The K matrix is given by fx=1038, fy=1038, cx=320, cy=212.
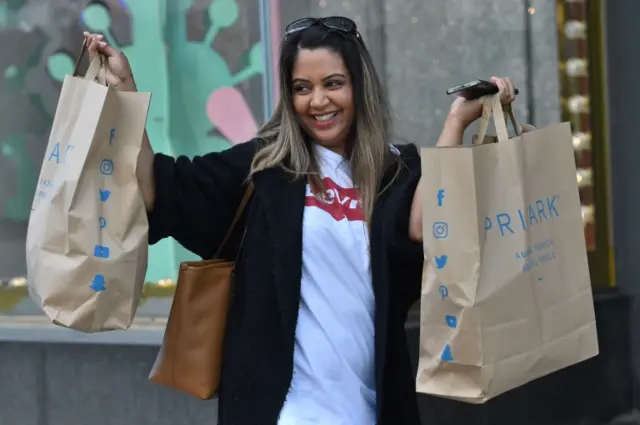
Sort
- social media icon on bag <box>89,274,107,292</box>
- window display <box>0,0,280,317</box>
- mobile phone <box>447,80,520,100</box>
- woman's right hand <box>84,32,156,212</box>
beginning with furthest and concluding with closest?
window display <box>0,0,280,317</box>
woman's right hand <box>84,32,156,212</box>
social media icon on bag <box>89,274,107,292</box>
mobile phone <box>447,80,520,100</box>

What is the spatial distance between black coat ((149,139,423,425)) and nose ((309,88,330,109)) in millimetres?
189

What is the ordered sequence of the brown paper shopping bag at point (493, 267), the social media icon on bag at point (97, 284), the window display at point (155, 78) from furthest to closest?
the window display at point (155, 78) < the social media icon on bag at point (97, 284) < the brown paper shopping bag at point (493, 267)

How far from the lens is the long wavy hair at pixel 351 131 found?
2623mm

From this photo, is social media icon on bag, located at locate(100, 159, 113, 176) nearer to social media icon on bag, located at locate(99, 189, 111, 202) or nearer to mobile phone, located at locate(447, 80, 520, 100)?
social media icon on bag, located at locate(99, 189, 111, 202)

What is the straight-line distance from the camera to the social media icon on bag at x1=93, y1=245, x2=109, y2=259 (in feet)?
8.14

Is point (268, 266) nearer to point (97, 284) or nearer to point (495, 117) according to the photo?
point (97, 284)

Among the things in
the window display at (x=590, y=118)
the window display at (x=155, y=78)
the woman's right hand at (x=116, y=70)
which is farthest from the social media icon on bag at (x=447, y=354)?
the window display at (x=590, y=118)

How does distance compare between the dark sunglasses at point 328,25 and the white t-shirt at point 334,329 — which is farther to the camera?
the dark sunglasses at point 328,25

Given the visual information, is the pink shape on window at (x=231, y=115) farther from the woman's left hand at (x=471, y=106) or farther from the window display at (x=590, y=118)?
the woman's left hand at (x=471, y=106)

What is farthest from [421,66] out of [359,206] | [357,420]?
[357,420]

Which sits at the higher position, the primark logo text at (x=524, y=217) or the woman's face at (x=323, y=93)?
the woman's face at (x=323, y=93)

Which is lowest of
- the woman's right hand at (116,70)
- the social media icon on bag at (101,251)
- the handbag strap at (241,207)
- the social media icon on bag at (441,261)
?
the social media icon on bag at (441,261)

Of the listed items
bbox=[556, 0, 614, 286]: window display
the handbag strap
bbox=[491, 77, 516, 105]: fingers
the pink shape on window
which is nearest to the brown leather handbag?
the handbag strap

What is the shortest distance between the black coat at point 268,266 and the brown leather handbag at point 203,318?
25 millimetres
